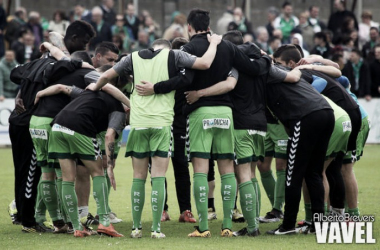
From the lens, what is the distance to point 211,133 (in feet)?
29.0

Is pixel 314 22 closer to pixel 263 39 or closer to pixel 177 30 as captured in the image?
pixel 263 39

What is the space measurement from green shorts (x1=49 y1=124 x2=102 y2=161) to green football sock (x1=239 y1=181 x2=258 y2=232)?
5.40 feet

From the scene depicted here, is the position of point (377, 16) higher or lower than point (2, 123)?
higher

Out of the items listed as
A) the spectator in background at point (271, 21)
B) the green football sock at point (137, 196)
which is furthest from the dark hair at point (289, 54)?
the spectator in background at point (271, 21)

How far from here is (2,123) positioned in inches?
758

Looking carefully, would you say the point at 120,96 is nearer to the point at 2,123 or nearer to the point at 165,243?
the point at 165,243

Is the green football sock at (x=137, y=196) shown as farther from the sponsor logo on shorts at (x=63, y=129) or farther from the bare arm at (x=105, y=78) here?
the bare arm at (x=105, y=78)

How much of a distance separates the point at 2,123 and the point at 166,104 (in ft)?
37.1

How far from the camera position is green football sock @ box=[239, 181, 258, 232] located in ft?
29.1

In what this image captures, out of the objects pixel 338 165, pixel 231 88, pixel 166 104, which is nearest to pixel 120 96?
pixel 166 104

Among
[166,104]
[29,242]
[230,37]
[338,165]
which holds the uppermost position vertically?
[230,37]

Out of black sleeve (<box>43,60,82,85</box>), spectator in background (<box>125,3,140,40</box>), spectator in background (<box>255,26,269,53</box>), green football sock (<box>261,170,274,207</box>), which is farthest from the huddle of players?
spectator in background (<box>125,3,140,40</box>)

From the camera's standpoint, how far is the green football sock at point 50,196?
30.7 feet

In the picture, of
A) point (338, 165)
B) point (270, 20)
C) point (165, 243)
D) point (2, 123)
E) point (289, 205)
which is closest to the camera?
point (165, 243)
